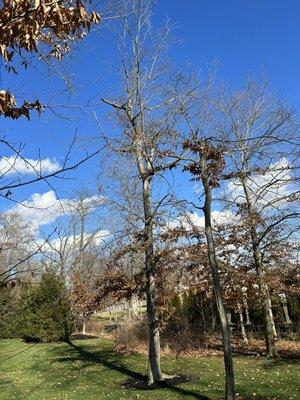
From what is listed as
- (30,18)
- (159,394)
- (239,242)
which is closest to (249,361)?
(239,242)

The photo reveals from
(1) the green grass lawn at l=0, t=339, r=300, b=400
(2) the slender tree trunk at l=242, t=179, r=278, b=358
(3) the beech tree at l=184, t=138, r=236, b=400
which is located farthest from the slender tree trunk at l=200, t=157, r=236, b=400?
(2) the slender tree trunk at l=242, t=179, r=278, b=358

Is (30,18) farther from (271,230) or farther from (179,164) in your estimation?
(271,230)

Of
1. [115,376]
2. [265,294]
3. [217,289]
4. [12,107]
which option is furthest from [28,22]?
[265,294]

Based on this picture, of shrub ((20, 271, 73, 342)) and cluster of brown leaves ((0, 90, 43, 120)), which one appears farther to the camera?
shrub ((20, 271, 73, 342))

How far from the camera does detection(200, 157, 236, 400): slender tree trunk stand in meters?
8.27

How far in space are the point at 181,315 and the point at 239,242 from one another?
7.50 m

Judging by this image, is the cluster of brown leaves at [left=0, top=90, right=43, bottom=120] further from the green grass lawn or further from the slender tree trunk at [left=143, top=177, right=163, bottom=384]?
the slender tree trunk at [left=143, top=177, right=163, bottom=384]

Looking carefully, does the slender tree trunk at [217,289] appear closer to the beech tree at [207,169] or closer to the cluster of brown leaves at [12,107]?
the beech tree at [207,169]

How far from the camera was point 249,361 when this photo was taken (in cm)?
1462

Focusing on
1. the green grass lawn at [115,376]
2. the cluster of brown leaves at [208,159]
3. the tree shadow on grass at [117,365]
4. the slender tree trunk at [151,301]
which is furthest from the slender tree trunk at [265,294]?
the cluster of brown leaves at [208,159]

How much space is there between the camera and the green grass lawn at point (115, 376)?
1034cm

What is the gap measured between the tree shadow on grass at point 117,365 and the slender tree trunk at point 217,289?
1578 mm

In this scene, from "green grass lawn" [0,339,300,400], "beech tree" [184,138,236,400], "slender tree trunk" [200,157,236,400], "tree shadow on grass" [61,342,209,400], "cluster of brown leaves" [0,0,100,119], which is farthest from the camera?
"tree shadow on grass" [61,342,209,400]

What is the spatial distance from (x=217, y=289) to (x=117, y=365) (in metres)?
8.17
